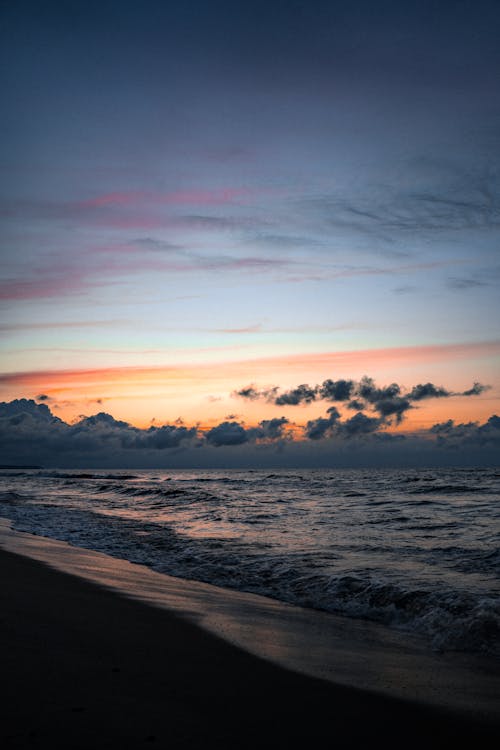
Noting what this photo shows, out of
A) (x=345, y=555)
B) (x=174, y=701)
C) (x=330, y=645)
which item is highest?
(x=174, y=701)

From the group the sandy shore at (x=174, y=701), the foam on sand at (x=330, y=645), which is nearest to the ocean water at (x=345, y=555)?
the foam on sand at (x=330, y=645)

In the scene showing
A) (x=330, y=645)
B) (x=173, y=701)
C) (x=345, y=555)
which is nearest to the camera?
(x=173, y=701)

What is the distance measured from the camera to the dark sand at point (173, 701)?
3.15m

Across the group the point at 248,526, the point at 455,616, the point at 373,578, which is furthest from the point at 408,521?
the point at 455,616

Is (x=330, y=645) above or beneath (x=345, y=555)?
above

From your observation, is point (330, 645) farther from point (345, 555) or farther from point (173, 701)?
point (345, 555)

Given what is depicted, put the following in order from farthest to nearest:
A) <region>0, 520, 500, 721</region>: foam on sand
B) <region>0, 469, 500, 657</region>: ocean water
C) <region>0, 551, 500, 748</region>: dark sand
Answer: <region>0, 469, 500, 657</region>: ocean water → <region>0, 520, 500, 721</region>: foam on sand → <region>0, 551, 500, 748</region>: dark sand

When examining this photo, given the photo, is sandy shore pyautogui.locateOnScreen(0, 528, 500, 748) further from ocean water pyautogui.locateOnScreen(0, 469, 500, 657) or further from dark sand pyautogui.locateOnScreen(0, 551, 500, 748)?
ocean water pyautogui.locateOnScreen(0, 469, 500, 657)

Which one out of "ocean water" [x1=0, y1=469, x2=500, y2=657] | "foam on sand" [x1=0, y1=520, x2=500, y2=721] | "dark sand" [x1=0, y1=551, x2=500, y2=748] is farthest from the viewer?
"ocean water" [x1=0, y1=469, x2=500, y2=657]

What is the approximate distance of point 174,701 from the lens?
3.68m

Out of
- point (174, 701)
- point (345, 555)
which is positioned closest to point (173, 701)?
point (174, 701)

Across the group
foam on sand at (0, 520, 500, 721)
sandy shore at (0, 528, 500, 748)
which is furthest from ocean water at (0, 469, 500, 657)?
sandy shore at (0, 528, 500, 748)

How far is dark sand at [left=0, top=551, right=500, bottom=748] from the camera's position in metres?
3.15

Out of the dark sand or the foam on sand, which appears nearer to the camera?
the dark sand
